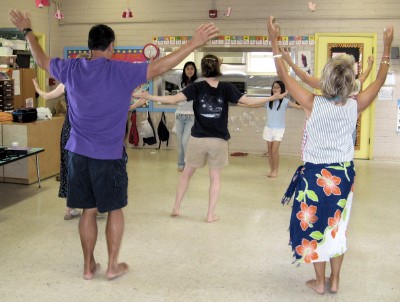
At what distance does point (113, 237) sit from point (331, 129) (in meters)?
1.52

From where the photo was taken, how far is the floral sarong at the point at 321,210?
114 inches

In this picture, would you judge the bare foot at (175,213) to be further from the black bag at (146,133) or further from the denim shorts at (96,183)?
the black bag at (146,133)

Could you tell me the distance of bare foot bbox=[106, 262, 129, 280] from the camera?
127 inches

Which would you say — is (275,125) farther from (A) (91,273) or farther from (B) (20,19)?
(B) (20,19)

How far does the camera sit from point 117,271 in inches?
129

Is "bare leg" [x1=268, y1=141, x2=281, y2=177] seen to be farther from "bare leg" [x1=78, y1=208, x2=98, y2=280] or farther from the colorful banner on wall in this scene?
"bare leg" [x1=78, y1=208, x2=98, y2=280]

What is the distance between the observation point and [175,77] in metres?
9.07

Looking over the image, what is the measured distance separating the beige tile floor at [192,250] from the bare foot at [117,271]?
37 millimetres

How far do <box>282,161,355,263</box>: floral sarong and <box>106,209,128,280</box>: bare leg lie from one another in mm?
1100

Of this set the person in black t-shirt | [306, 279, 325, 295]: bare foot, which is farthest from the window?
[306, 279, 325, 295]: bare foot

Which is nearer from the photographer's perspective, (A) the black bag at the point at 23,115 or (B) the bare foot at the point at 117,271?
(B) the bare foot at the point at 117,271

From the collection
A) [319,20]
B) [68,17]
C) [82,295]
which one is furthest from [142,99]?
[68,17]

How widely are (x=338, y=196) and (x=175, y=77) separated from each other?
6.49m

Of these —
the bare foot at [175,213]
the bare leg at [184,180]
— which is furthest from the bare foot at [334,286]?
the bare foot at [175,213]
